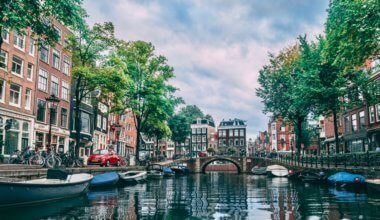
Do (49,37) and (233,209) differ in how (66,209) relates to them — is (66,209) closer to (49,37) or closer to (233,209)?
(233,209)

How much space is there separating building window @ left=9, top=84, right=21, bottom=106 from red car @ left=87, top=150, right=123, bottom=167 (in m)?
8.25

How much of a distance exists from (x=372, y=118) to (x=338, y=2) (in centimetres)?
2293

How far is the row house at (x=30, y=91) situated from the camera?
92.3ft

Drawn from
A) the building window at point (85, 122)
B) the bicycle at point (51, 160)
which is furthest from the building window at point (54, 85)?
the bicycle at point (51, 160)

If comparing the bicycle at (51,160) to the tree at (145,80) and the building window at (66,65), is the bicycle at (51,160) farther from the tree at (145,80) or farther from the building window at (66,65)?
the building window at (66,65)

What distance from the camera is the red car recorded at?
102ft

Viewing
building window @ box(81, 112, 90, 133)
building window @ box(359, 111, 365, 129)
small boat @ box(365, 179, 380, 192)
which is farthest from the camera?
building window @ box(81, 112, 90, 133)

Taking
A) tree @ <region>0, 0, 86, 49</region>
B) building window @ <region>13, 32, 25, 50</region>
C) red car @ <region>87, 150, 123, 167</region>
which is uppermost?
building window @ <region>13, 32, 25, 50</region>

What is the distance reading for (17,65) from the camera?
30.0 m

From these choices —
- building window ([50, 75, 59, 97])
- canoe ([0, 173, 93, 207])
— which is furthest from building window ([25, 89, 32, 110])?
canoe ([0, 173, 93, 207])

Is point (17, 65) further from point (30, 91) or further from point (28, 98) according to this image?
point (28, 98)

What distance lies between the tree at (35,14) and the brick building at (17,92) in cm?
1408

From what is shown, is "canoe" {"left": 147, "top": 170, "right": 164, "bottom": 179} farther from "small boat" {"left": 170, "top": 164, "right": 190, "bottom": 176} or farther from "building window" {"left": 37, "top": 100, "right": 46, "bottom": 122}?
"building window" {"left": 37, "top": 100, "right": 46, "bottom": 122}

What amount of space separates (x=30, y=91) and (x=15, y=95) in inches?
80.8
